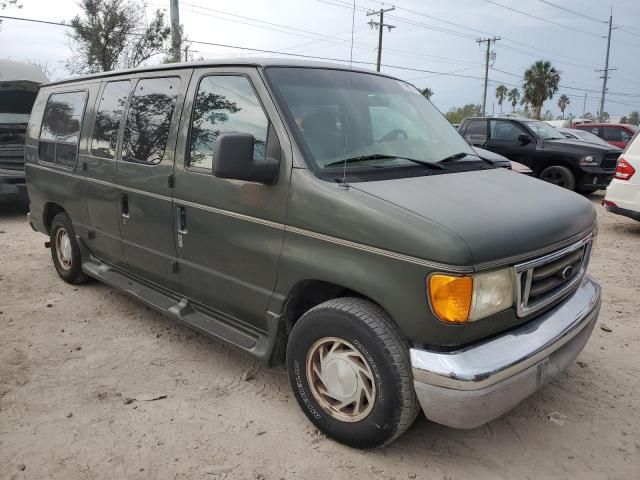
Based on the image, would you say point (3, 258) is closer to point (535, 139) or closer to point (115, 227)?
point (115, 227)

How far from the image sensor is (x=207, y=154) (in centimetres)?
323

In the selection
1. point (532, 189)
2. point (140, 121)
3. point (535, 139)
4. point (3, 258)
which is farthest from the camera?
point (535, 139)

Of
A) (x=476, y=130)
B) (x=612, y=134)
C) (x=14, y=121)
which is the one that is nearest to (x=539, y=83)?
(x=612, y=134)

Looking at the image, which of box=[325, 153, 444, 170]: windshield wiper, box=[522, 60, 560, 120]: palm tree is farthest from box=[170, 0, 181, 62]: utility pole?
box=[522, 60, 560, 120]: palm tree

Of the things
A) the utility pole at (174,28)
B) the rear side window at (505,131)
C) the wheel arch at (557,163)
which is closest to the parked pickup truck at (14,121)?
the rear side window at (505,131)

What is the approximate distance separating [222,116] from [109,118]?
152cm

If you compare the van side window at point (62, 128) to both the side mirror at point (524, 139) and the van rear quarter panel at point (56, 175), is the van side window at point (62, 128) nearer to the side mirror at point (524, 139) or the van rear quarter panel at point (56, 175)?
the van rear quarter panel at point (56, 175)

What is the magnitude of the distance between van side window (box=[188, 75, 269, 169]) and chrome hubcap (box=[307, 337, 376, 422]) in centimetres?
116

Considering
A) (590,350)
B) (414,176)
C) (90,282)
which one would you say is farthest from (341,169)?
(90,282)

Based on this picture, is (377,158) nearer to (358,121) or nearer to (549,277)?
(358,121)

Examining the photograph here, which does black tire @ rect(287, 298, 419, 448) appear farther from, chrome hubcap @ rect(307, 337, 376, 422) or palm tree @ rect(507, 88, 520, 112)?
palm tree @ rect(507, 88, 520, 112)

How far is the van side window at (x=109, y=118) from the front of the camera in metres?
4.07

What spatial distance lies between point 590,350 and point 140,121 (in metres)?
3.84

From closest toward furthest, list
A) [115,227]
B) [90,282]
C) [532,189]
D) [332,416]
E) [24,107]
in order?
[332,416] → [532,189] → [115,227] → [90,282] → [24,107]
